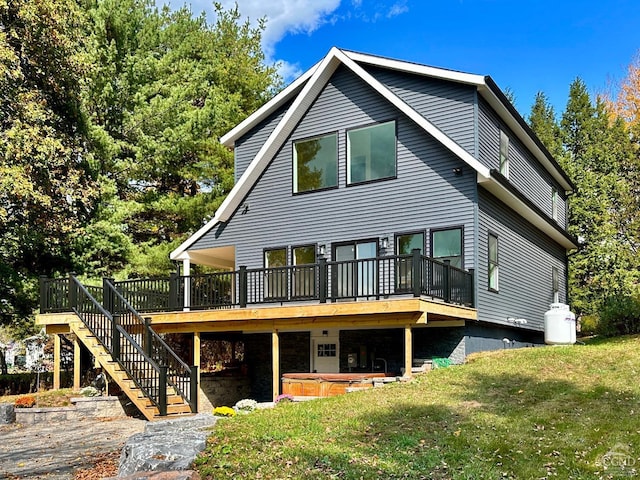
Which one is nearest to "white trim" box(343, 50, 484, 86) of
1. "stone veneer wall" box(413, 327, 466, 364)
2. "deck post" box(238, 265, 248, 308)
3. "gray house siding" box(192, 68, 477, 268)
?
"gray house siding" box(192, 68, 477, 268)

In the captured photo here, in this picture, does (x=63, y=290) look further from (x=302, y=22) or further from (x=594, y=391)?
(x=302, y=22)

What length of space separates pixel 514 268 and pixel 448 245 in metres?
3.19

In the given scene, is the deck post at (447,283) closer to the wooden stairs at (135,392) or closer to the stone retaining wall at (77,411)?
the wooden stairs at (135,392)

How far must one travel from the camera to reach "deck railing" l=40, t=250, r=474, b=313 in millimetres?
13469

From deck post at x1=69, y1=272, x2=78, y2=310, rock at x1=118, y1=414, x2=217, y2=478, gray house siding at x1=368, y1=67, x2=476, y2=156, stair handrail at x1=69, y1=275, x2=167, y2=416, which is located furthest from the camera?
deck post at x1=69, y1=272, x2=78, y2=310

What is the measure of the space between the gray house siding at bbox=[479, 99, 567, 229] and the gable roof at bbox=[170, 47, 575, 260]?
0.26m

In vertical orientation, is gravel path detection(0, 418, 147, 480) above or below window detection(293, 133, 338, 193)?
below

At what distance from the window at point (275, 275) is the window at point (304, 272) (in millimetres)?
302

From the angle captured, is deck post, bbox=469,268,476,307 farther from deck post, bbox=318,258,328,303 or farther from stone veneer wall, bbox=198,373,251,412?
stone veneer wall, bbox=198,373,251,412

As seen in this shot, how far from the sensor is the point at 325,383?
45.0 ft

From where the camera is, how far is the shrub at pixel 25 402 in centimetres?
1470

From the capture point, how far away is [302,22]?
37469 millimetres

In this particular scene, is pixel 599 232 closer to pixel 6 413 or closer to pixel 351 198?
pixel 351 198

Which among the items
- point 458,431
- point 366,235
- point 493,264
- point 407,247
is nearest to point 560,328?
point 493,264
